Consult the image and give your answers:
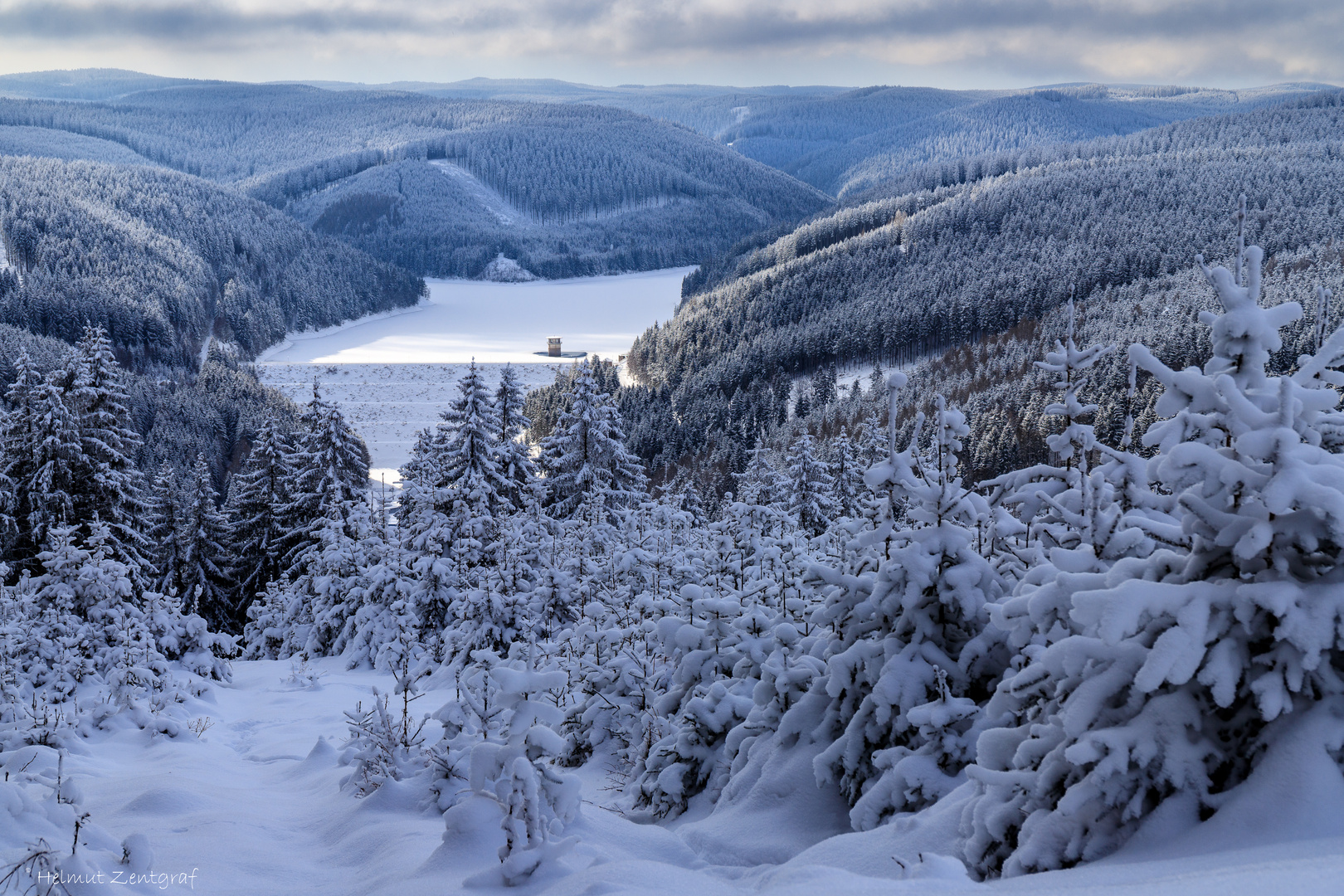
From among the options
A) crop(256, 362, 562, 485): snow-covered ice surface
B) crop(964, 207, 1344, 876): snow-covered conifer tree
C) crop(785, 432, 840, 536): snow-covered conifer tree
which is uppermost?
crop(964, 207, 1344, 876): snow-covered conifer tree

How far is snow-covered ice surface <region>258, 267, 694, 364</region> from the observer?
366ft

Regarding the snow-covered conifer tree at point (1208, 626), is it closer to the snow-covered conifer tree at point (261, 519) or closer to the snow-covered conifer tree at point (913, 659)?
the snow-covered conifer tree at point (913, 659)

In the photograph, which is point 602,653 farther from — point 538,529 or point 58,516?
point 58,516

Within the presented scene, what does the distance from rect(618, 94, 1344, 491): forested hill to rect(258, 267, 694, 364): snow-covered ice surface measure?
17.2m

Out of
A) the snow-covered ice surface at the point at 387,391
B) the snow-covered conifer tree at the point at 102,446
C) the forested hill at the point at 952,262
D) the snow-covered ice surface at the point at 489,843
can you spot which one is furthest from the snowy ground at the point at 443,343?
the snow-covered ice surface at the point at 489,843

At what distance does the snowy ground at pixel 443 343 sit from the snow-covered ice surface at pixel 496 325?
0.21 m

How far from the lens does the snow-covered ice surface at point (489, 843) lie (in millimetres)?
3012

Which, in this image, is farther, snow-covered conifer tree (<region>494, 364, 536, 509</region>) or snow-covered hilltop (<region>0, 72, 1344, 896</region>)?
snow-covered conifer tree (<region>494, 364, 536, 509</region>)

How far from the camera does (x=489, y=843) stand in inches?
189

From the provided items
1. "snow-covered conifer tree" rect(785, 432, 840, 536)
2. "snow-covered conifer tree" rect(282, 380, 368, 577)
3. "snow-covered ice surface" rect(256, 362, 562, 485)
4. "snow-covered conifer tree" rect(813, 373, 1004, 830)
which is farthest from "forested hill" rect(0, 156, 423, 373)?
"snow-covered conifer tree" rect(813, 373, 1004, 830)

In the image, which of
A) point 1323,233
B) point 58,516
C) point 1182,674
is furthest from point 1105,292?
point 1182,674

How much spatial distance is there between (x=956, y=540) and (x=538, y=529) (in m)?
13.7

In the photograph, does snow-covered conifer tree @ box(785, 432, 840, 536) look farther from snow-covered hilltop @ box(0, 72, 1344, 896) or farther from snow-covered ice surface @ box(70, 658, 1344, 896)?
snow-covered ice surface @ box(70, 658, 1344, 896)

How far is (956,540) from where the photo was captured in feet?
17.2
